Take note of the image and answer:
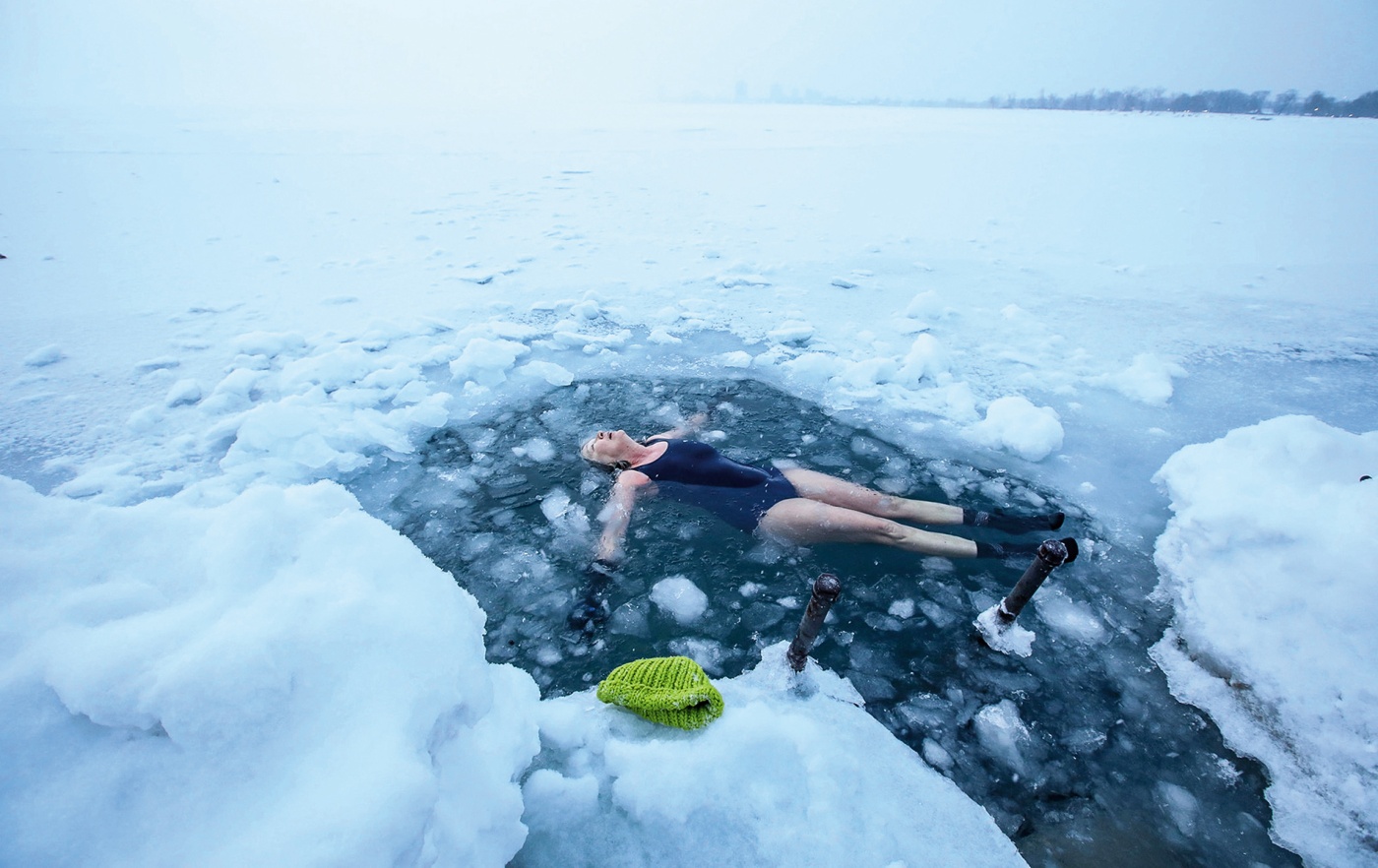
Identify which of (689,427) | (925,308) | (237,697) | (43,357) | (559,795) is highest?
(237,697)

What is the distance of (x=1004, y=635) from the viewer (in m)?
2.60

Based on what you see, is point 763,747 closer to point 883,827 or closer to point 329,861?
point 883,827

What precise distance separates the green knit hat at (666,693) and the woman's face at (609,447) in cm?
165

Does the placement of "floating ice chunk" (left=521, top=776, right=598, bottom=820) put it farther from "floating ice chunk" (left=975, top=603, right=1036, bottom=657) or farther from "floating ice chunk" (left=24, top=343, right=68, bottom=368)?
"floating ice chunk" (left=24, top=343, right=68, bottom=368)

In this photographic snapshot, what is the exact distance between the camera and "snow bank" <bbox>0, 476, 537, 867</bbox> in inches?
39.4

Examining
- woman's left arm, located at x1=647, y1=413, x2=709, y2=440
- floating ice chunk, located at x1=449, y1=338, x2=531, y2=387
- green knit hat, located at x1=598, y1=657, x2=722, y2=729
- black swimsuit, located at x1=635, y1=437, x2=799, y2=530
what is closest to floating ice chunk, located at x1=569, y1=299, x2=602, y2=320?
floating ice chunk, located at x1=449, y1=338, x2=531, y2=387

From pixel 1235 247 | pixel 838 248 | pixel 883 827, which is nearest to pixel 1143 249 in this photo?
pixel 1235 247

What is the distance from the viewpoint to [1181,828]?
197 cm

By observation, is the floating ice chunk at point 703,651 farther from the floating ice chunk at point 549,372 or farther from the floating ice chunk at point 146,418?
the floating ice chunk at point 146,418

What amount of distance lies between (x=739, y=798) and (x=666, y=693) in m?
0.38

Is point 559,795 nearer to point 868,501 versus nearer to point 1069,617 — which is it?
point 868,501

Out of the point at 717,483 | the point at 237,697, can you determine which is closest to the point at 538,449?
the point at 717,483

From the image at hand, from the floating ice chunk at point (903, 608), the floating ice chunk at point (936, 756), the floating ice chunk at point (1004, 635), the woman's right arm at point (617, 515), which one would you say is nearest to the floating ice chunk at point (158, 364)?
the woman's right arm at point (617, 515)

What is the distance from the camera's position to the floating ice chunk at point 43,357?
4.27m
